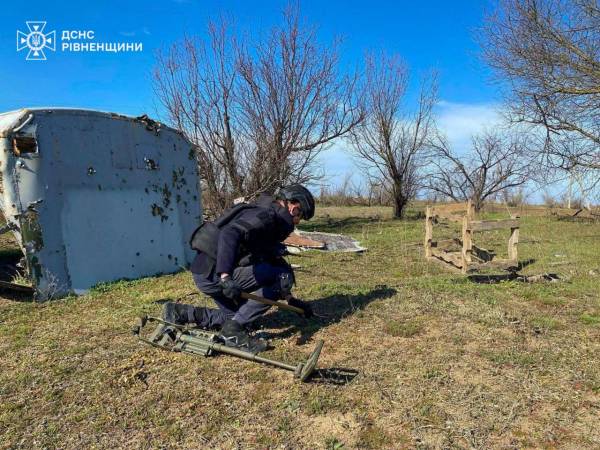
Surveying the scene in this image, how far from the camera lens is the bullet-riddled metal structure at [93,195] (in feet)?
18.6

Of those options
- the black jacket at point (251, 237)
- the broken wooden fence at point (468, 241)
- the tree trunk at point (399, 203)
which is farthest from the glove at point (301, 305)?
the tree trunk at point (399, 203)

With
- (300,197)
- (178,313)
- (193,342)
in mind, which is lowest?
(193,342)

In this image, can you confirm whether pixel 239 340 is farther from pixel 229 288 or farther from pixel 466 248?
pixel 466 248

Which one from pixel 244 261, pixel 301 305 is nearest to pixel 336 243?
pixel 301 305

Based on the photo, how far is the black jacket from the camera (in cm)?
362

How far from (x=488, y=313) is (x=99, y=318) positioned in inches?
163

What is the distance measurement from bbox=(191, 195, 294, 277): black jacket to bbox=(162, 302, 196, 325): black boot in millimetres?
414

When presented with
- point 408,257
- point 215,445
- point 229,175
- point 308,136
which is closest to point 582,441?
point 215,445

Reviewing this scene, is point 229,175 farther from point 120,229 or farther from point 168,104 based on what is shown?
point 120,229

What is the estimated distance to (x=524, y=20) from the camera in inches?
415

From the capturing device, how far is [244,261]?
397cm

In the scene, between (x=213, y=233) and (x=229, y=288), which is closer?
(x=229, y=288)

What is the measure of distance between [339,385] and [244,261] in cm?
134

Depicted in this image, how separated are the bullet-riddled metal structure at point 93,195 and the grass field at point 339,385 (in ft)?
2.64
